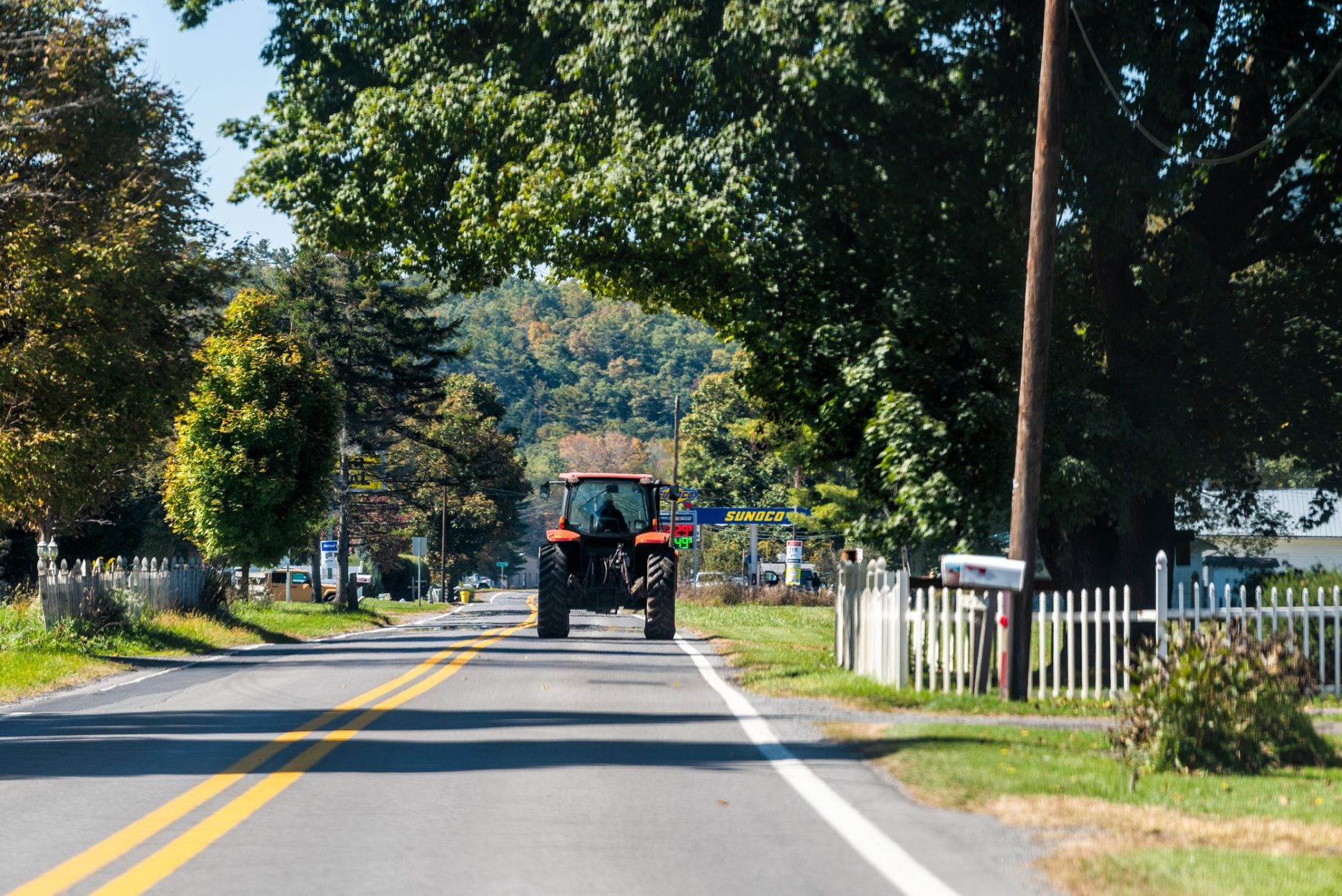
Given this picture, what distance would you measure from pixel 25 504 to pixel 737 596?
37.5 m

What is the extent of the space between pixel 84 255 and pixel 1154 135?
14603mm

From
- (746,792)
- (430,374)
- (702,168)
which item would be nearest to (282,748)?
(746,792)

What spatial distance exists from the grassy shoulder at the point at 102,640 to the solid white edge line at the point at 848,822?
874 centimetres

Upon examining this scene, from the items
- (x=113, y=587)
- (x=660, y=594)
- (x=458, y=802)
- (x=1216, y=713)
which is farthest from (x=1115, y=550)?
(x=113, y=587)

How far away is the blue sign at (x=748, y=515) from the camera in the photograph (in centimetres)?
7112

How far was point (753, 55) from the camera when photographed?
1862cm

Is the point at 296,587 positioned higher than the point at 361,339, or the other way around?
the point at 361,339

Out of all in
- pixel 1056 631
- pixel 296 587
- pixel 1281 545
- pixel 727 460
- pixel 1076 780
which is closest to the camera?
pixel 1076 780

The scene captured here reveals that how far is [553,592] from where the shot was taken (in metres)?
28.6

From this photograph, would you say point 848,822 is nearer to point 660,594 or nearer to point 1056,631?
point 1056,631

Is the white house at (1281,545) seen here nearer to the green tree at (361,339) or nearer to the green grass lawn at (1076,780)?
the green tree at (361,339)

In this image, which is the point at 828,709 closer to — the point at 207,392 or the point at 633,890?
the point at 633,890

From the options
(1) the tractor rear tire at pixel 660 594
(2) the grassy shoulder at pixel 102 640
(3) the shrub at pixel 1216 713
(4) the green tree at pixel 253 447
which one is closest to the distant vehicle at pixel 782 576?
(4) the green tree at pixel 253 447

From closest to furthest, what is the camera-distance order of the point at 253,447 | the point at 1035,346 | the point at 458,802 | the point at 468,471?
the point at 458,802
the point at 1035,346
the point at 253,447
the point at 468,471
